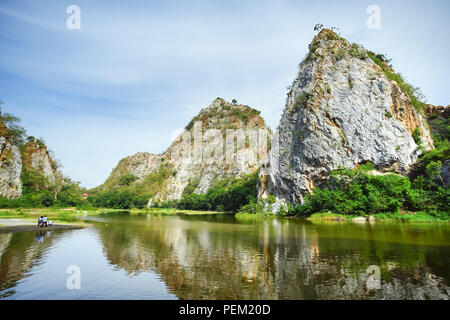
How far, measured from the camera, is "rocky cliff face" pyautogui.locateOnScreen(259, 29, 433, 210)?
2170 inches

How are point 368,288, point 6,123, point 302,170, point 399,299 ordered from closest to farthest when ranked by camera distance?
point 399,299 → point 368,288 → point 302,170 → point 6,123

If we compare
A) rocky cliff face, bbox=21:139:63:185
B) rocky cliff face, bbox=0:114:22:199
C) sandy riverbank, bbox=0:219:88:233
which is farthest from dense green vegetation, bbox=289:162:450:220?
rocky cliff face, bbox=21:139:63:185

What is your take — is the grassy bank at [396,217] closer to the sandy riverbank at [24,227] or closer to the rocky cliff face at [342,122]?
the rocky cliff face at [342,122]

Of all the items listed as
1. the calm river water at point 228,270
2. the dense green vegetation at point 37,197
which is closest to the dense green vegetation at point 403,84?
the calm river water at point 228,270

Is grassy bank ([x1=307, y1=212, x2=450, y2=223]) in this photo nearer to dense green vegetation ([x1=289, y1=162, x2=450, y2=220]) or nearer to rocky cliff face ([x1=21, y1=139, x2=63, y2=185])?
dense green vegetation ([x1=289, y1=162, x2=450, y2=220])

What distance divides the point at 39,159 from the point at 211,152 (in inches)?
3224

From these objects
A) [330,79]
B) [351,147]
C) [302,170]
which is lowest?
[302,170]

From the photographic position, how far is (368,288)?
1012cm

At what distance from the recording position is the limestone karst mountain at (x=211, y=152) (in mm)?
139375

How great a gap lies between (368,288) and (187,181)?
145m

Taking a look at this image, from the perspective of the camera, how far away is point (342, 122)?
2335 inches

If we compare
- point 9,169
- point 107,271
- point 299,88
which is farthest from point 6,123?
point 107,271

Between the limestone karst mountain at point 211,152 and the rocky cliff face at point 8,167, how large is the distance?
8016 centimetres
